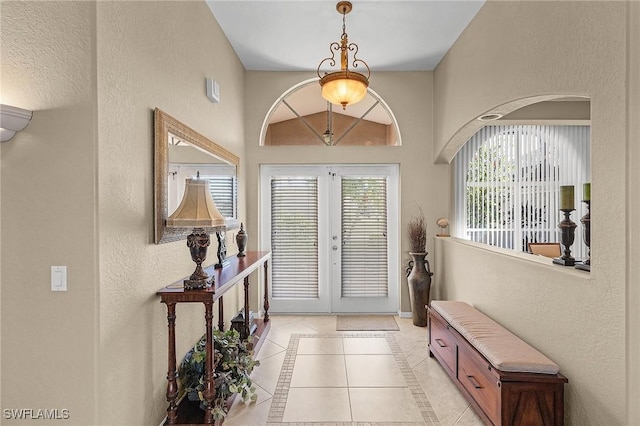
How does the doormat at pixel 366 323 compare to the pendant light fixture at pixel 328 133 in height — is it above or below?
below

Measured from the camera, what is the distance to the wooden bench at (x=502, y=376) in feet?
6.77

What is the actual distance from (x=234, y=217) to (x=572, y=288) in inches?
125

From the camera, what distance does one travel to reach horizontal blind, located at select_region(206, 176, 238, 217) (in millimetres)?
3365

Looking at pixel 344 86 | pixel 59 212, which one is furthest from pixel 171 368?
pixel 344 86

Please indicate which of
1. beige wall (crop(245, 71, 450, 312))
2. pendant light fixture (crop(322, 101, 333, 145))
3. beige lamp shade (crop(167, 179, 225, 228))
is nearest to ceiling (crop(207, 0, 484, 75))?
beige wall (crop(245, 71, 450, 312))

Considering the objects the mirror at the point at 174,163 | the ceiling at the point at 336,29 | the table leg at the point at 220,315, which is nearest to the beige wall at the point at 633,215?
the ceiling at the point at 336,29

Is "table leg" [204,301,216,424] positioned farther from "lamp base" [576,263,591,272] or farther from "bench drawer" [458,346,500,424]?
"lamp base" [576,263,591,272]

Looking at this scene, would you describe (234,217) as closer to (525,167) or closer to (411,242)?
(411,242)

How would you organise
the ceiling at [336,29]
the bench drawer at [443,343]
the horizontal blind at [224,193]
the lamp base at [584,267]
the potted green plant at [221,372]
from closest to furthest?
the lamp base at [584,267], the potted green plant at [221,372], the bench drawer at [443,343], the ceiling at [336,29], the horizontal blind at [224,193]

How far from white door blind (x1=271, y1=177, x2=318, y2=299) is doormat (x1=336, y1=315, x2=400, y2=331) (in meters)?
0.57

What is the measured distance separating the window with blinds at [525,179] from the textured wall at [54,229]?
4.78 metres

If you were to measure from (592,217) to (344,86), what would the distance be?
80.1 inches

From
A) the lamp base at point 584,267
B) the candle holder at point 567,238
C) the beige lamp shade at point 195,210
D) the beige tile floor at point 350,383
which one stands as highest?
the beige lamp shade at point 195,210

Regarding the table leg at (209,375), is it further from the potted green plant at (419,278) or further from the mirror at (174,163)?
the potted green plant at (419,278)
